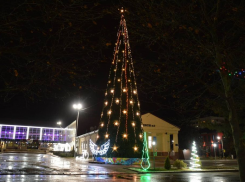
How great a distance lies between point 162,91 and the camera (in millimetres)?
9477

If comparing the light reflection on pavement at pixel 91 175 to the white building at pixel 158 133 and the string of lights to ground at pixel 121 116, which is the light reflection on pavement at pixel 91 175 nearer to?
the string of lights to ground at pixel 121 116

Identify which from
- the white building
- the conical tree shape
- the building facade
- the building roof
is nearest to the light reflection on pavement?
the conical tree shape

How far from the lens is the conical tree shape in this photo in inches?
824

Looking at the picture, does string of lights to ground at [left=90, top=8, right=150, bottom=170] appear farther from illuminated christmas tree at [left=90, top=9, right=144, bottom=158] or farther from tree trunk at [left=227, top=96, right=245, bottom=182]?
tree trunk at [left=227, top=96, right=245, bottom=182]

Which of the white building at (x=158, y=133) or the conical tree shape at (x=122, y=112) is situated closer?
the conical tree shape at (x=122, y=112)

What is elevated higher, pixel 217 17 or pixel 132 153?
pixel 217 17

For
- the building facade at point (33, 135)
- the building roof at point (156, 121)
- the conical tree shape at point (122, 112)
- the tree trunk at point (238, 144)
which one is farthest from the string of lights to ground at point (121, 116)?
the building facade at point (33, 135)

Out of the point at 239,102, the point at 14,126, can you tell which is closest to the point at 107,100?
the point at 239,102

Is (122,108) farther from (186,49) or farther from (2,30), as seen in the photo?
(2,30)

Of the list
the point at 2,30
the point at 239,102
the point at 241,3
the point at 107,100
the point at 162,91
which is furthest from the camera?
the point at 107,100

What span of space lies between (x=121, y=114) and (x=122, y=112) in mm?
199

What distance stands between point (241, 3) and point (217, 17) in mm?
794

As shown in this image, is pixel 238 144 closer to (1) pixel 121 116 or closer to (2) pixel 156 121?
(1) pixel 121 116

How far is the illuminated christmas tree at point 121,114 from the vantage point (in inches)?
824
